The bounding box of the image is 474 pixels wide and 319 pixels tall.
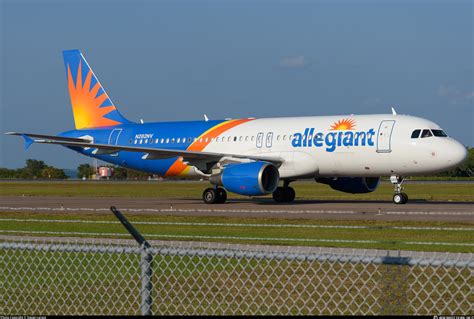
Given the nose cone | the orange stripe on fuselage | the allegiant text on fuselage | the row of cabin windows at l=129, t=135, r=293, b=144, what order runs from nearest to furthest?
the nose cone, the allegiant text on fuselage, the row of cabin windows at l=129, t=135, r=293, b=144, the orange stripe on fuselage

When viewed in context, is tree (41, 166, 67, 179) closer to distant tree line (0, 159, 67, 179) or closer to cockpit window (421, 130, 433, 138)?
distant tree line (0, 159, 67, 179)

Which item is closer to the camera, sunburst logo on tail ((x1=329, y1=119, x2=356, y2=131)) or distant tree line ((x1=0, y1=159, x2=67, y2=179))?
sunburst logo on tail ((x1=329, y1=119, x2=356, y2=131))

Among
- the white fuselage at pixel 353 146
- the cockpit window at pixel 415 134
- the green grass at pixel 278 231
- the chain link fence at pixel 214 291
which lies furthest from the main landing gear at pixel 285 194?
the chain link fence at pixel 214 291

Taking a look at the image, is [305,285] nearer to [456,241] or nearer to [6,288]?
[6,288]

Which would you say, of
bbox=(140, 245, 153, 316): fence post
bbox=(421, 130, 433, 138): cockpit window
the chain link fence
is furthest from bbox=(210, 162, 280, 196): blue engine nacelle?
bbox=(140, 245, 153, 316): fence post

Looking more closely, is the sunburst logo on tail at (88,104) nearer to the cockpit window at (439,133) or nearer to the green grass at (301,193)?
the green grass at (301,193)

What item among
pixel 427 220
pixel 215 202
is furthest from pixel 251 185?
pixel 427 220

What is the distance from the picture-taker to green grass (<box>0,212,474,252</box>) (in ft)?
55.7

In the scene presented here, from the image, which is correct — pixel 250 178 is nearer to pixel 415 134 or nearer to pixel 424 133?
pixel 415 134

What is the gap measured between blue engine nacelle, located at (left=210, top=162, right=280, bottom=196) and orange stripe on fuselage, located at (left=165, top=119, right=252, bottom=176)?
14.6 ft

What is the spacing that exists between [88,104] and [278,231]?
85.7 ft

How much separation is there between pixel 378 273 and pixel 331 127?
22.0 meters

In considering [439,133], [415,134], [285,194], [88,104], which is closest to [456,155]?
[439,133]

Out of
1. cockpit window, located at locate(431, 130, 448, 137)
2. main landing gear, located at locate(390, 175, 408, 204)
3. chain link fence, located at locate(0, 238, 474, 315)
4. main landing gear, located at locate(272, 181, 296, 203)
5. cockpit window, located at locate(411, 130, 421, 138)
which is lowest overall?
chain link fence, located at locate(0, 238, 474, 315)
